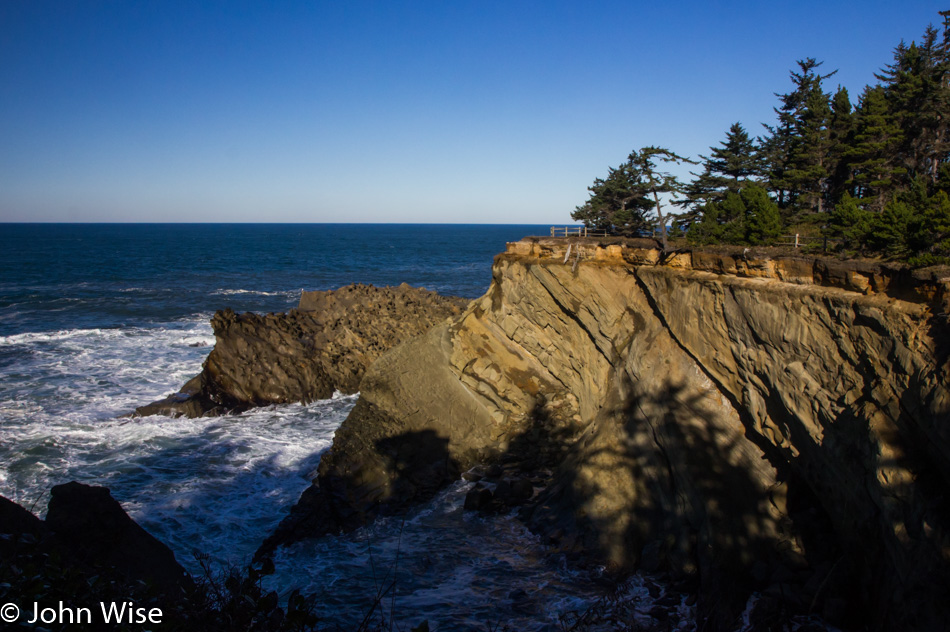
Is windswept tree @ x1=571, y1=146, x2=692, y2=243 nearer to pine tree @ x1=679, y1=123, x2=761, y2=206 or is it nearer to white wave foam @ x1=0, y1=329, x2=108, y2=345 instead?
pine tree @ x1=679, y1=123, x2=761, y2=206

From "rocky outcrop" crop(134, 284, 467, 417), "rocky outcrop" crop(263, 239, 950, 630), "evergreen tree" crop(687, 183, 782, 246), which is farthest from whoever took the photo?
"rocky outcrop" crop(134, 284, 467, 417)

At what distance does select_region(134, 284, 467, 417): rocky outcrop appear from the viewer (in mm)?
23781

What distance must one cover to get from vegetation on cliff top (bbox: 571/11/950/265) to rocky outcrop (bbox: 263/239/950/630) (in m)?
4.32

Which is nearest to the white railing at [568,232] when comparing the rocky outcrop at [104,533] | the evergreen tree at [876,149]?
the evergreen tree at [876,149]

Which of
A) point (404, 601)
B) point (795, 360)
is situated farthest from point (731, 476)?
point (404, 601)

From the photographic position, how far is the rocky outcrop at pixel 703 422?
846cm

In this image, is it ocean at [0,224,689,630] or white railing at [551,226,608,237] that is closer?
ocean at [0,224,689,630]

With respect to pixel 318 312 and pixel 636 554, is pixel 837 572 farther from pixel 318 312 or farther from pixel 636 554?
pixel 318 312

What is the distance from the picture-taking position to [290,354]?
84.9ft

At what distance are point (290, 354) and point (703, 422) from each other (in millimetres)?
19353

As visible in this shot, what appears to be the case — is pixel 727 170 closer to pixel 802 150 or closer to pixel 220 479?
pixel 802 150

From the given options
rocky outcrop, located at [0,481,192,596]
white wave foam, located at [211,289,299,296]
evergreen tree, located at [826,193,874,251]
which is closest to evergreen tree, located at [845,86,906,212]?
evergreen tree, located at [826,193,874,251]

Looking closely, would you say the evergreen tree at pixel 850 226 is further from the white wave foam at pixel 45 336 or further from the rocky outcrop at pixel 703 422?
the white wave foam at pixel 45 336

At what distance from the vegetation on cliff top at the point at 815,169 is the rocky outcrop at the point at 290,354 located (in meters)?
12.2
